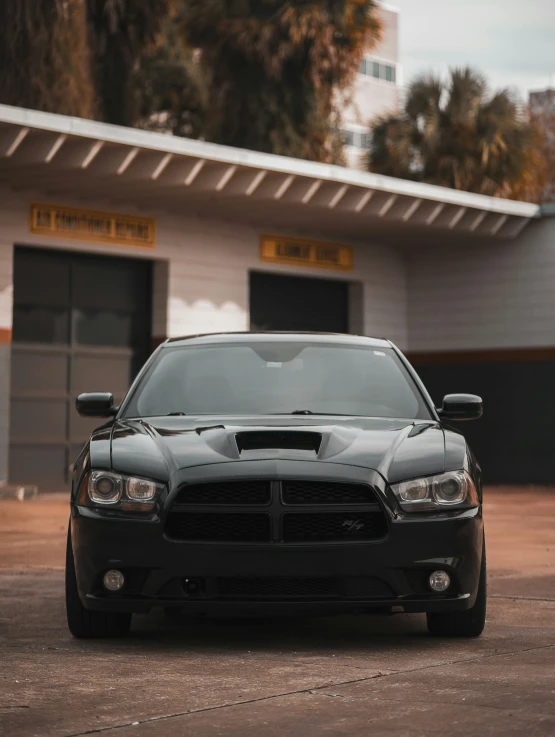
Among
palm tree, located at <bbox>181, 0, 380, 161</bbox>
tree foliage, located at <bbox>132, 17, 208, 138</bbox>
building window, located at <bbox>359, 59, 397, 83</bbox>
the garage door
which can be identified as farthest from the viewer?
building window, located at <bbox>359, 59, 397, 83</bbox>

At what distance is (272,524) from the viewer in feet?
19.8

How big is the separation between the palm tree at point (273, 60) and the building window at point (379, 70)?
1819 inches

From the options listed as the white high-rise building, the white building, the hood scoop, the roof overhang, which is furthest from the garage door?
the white high-rise building

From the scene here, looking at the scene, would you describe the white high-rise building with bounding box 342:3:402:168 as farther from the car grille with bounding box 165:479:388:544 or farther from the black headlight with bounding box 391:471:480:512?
the car grille with bounding box 165:479:388:544

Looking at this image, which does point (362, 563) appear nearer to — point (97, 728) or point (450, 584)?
point (450, 584)

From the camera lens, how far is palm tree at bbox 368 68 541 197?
32812 mm

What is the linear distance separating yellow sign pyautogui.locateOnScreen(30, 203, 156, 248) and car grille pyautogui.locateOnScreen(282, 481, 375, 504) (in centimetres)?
1415

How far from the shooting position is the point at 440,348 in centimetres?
2547

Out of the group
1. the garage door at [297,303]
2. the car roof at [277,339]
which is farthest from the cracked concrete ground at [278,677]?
the garage door at [297,303]

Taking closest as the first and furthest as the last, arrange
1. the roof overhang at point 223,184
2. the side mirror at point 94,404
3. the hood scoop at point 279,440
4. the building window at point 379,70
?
the hood scoop at point 279,440
the side mirror at point 94,404
the roof overhang at point 223,184
the building window at point 379,70

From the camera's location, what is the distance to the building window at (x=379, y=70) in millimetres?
78750

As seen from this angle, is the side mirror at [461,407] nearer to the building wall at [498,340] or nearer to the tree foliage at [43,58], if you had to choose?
the tree foliage at [43,58]

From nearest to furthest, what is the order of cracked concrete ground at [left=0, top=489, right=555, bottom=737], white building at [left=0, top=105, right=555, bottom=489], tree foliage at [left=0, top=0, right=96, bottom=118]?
cracked concrete ground at [left=0, top=489, right=555, bottom=737], white building at [left=0, top=105, right=555, bottom=489], tree foliage at [left=0, top=0, right=96, bottom=118]

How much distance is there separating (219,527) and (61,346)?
14654 mm
